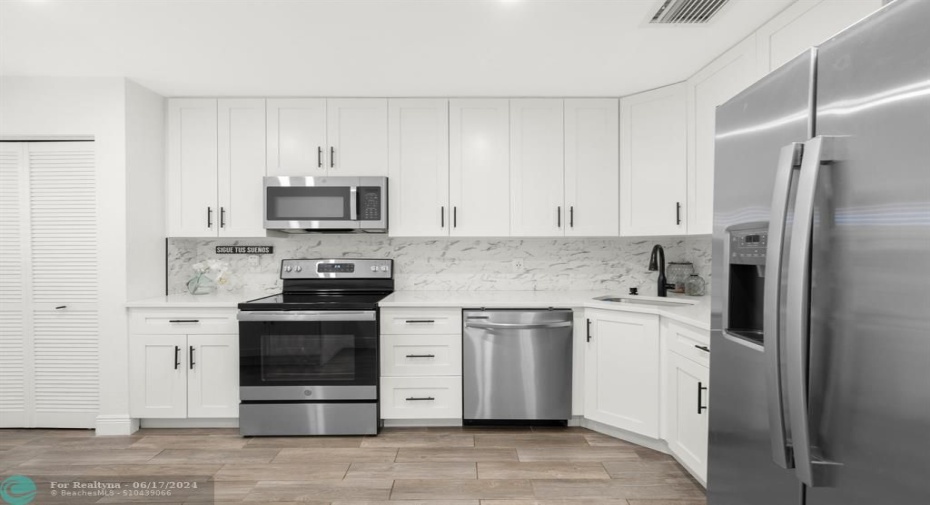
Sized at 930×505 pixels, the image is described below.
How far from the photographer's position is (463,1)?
219 centimetres

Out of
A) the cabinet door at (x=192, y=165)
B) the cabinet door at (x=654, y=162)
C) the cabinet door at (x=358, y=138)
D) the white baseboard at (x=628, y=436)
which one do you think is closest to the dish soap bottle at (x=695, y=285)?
the cabinet door at (x=654, y=162)

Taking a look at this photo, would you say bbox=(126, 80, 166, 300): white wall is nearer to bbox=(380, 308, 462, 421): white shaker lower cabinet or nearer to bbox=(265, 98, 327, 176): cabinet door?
bbox=(265, 98, 327, 176): cabinet door

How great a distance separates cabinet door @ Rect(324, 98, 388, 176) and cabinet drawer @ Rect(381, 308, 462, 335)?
105 cm

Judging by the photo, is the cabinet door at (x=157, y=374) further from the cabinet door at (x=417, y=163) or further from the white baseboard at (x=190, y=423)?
the cabinet door at (x=417, y=163)

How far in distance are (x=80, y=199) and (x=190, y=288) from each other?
87 cm

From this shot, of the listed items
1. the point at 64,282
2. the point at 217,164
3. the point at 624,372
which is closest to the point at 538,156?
the point at 624,372

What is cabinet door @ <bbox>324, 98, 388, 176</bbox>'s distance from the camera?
11.3 ft

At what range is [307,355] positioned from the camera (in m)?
3.01

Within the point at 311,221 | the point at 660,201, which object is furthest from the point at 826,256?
the point at 311,221

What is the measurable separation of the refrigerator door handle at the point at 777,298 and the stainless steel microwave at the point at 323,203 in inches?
104

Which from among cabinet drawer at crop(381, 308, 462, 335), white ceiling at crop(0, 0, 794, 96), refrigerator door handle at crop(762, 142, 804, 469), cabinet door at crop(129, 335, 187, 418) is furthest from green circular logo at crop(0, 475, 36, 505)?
refrigerator door handle at crop(762, 142, 804, 469)

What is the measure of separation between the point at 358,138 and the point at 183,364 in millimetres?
1913

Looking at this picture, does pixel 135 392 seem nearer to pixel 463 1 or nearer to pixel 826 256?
pixel 463 1

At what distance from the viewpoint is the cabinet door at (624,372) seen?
109 inches
